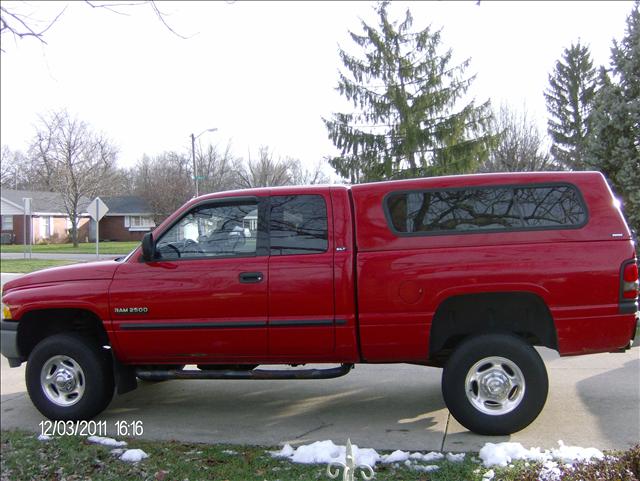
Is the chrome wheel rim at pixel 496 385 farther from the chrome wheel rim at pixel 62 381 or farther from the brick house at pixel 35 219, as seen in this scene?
the brick house at pixel 35 219

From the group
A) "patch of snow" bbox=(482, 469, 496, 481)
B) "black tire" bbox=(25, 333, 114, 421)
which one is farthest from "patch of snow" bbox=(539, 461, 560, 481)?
"black tire" bbox=(25, 333, 114, 421)

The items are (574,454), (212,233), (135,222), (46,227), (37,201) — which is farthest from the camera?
(135,222)

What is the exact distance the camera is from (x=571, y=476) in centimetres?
314

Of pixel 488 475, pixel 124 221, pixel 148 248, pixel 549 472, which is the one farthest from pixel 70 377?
pixel 124 221

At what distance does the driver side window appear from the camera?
493 centimetres

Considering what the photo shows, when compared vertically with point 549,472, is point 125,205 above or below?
above

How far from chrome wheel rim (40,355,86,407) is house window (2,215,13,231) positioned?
49.8m

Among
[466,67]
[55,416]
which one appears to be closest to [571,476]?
[55,416]

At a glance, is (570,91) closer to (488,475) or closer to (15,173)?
(488,475)

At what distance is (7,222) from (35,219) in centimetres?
233

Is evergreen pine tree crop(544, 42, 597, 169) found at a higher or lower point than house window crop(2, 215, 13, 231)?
higher

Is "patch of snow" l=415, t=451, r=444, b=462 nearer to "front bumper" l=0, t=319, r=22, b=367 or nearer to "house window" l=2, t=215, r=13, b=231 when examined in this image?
"front bumper" l=0, t=319, r=22, b=367

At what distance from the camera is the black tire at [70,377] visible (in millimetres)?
5039

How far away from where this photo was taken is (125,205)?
54875 mm
